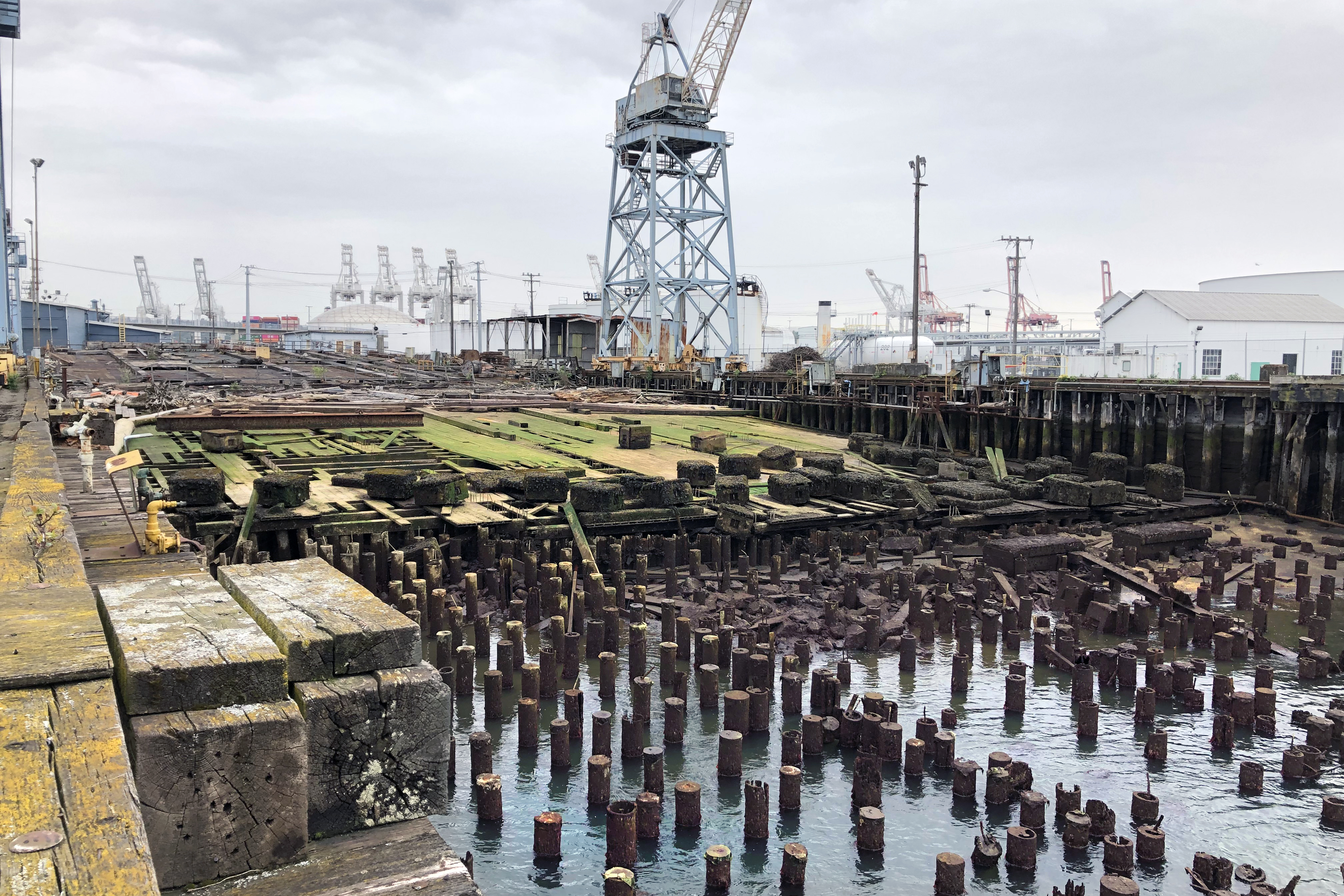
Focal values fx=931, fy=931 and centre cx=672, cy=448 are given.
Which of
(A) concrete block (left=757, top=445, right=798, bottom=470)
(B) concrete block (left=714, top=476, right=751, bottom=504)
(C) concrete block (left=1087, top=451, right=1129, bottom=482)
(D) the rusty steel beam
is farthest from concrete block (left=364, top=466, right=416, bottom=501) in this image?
(C) concrete block (left=1087, top=451, right=1129, bottom=482)

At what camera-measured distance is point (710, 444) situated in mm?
26578

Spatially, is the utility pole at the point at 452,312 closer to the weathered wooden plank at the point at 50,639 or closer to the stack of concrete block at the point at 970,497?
the stack of concrete block at the point at 970,497

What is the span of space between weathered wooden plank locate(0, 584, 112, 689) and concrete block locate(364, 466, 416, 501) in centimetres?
1375

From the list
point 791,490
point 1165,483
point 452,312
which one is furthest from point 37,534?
point 452,312

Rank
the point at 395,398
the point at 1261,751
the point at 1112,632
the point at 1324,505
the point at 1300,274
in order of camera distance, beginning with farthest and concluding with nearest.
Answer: the point at 1300,274 < the point at 395,398 < the point at 1324,505 < the point at 1112,632 < the point at 1261,751

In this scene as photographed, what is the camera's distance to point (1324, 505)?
21.1 meters

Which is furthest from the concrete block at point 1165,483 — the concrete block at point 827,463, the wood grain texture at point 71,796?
the wood grain texture at point 71,796

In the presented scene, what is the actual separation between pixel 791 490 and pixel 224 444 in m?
14.4

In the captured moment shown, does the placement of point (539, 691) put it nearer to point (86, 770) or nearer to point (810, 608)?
point (810, 608)

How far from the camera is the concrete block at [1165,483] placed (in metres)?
22.0

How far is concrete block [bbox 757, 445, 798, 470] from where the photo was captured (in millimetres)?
23141

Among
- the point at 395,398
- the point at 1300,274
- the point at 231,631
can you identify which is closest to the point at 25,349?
the point at 395,398

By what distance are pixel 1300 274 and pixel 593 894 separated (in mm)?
72049

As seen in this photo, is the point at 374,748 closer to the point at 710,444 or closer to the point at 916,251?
the point at 710,444
